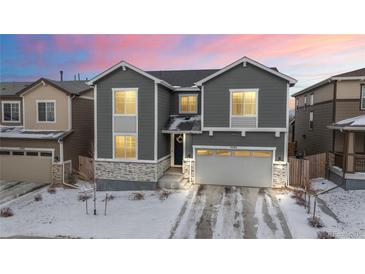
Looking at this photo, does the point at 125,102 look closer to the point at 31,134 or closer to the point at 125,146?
the point at 125,146

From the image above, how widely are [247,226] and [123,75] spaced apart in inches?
391

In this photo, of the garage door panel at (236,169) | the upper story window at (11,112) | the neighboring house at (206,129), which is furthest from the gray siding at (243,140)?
the upper story window at (11,112)

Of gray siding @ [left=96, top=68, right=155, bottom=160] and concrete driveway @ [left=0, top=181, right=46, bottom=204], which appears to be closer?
concrete driveway @ [left=0, top=181, right=46, bottom=204]

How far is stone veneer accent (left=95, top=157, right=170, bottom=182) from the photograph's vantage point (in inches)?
547

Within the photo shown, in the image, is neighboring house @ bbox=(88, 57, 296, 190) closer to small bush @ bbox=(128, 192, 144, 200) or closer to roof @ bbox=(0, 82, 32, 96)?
small bush @ bbox=(128, 192, 144, 200)

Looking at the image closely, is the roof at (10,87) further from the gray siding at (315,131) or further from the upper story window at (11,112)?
the gray siding at (315,131)

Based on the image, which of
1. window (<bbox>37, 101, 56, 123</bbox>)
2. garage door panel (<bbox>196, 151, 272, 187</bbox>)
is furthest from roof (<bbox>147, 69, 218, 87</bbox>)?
window (<bbox>37, 101, 56, 123</bbox>)

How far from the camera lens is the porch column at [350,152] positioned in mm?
13070

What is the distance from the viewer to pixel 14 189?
1430 centimetres

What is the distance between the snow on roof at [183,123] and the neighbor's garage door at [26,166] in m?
7.68

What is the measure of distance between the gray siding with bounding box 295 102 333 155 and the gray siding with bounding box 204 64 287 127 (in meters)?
4.36

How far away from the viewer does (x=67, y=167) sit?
1555cm

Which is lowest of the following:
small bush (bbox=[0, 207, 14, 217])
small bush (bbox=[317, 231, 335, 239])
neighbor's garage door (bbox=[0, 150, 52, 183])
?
small bush (bbox=[0, 207, 14, 217])

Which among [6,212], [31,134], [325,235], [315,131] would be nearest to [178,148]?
[31,134]
